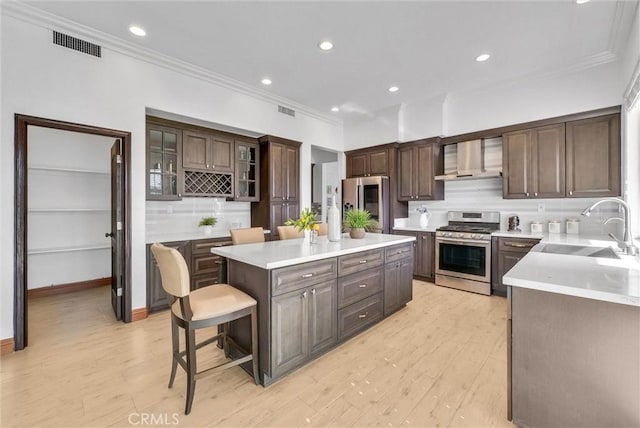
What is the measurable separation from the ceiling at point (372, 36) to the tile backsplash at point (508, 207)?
65.7 inches

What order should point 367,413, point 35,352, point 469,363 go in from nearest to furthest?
point 367,413 < point 469,363 < point 35,352

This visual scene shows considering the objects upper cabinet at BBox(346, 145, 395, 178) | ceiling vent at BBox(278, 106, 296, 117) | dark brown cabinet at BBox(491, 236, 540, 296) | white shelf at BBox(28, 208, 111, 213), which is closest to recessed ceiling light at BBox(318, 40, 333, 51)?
ceiling vent at BBox(278, 106, 296, 117)

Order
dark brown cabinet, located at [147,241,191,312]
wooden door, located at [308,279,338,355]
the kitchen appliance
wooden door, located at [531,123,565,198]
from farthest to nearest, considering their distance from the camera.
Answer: the kitchen appliance, wooden door, located at [531,123,565,198], dark brown cabinet, located at [147,241,191,312], wooden door, located at [308,279,338,355]

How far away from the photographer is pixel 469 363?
2.30m

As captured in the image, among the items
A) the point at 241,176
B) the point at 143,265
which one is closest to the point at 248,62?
the point at 241,176

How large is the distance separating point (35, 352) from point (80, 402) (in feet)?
3.70

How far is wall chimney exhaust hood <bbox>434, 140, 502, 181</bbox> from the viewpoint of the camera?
4.34 metres

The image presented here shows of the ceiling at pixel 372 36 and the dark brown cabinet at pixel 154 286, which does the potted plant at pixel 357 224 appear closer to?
the ceiling at pixel 372 36

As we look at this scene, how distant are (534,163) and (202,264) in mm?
4832

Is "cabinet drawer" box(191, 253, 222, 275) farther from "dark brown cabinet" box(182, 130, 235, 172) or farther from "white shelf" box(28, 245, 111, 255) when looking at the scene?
"white shelf" box(28, 245, 111, 255)

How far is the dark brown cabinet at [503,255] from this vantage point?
12.2 ft

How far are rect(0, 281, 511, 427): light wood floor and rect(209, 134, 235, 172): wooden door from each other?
2.34 metres

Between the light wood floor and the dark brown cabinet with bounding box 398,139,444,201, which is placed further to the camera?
the dark brown cabinet with bounding box 398,139,444,201

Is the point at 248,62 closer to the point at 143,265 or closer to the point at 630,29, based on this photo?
the point at 143,265
